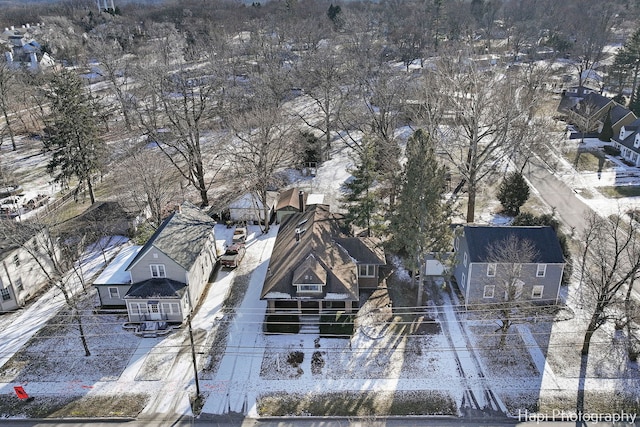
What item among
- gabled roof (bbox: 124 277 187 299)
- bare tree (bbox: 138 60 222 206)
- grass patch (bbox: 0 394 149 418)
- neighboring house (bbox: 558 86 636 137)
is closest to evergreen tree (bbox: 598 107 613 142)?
Answer: neighboring house (bbox: 558 86 636 137)

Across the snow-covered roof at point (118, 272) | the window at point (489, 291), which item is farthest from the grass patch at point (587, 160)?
the snow-covered roof at point (118, 272)

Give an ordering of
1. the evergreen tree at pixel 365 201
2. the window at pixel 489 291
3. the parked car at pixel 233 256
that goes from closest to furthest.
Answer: the window at pixel 489 291, the evergreen tree at pixel 365 201, the parked car at pixel 233 256

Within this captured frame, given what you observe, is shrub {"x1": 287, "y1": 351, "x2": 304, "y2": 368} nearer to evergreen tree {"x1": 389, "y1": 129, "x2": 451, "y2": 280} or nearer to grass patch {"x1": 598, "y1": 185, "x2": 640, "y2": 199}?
evergreen tree {"x1": 389, "y1": 129, "x2": 451, "y2": 280}

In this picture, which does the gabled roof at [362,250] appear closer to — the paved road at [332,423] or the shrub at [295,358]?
the shrub at [295,358]

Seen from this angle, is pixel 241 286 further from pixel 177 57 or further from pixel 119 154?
pixel 177 57

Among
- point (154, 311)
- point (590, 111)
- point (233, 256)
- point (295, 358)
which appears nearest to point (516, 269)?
point (295, 358)

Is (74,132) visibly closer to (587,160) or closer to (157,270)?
(157,270)
